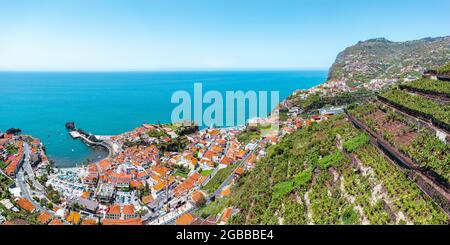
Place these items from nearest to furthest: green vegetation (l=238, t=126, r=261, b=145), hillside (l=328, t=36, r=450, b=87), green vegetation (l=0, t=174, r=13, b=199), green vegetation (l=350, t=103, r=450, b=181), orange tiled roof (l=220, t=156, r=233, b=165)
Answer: green vegetation (l=350, t=103, r=450, b=181) → green vegetation (l=0, t=174, r=13, b=199) → orange tiled roof (l=220, t=156, r=233, b=165) → green vegetation (l=238, t=126, r=261, b=145) → hillside (l=328, t=36, r=450, b=87)

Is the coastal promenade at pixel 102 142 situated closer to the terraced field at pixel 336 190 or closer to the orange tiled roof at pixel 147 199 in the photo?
the orange tiled roof at pixel 147 199

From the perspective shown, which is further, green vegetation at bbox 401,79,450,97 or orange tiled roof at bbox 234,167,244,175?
orange tiled roof at bbox 234,167,244,175

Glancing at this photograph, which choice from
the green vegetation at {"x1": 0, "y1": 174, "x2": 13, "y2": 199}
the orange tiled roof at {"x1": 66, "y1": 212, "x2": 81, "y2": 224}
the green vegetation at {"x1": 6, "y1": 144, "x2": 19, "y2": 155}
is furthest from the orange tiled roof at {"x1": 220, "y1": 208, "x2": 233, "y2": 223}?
the green vegetation at {"x1": 6, "y1": 144, "x2": 19, "y2": 155}

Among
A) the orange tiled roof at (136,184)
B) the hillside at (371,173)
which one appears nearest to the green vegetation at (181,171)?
the orange tiled roof at (136,184)

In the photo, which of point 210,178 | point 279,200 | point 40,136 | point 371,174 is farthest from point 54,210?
point 40,136

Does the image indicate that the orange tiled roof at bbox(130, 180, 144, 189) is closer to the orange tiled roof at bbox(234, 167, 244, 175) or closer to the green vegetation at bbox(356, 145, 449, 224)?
the orange tiled roof at bbox(234, 167, 244, 175)

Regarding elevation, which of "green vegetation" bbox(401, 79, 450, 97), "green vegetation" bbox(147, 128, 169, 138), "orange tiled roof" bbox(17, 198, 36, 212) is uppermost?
"green vegetation" bbox(401, 79, 450, 97)

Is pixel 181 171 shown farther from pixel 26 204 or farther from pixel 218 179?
pixel 26 204
